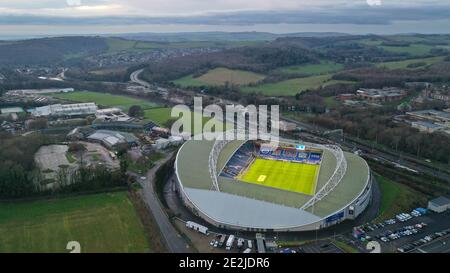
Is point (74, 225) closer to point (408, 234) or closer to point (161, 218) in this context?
point (161, 218)

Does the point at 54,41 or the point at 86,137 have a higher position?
the point at 54,41

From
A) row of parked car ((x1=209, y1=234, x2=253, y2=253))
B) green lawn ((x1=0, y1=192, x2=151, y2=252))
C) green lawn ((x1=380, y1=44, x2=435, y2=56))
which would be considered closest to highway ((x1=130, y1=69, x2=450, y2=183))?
row of parked car ((x1=209, y1=234, x2=253, y2=253))

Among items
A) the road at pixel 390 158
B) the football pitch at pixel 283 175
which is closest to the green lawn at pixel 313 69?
the road at pixel 390 158

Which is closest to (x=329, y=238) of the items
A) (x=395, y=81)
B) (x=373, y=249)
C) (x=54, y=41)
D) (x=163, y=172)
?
(x=373, y=249)

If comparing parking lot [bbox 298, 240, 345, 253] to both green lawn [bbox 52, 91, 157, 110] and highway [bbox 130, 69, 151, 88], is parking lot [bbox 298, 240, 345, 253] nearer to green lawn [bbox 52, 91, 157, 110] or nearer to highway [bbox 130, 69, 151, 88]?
green lawn [bbox 52, 91, 157, 110]

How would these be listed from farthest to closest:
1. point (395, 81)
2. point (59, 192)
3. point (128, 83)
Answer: point (128, 83), point (395, 81), point (59, 192)

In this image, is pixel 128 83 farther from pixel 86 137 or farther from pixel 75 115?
pixel 86 137

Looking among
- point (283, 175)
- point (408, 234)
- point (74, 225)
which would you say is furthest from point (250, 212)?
point (74, 225)
